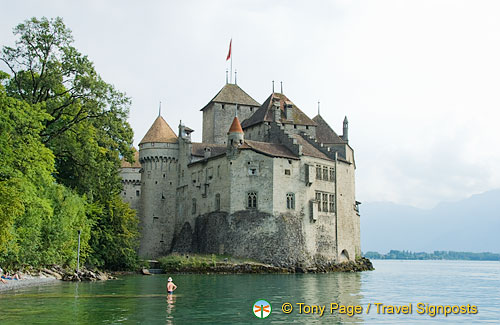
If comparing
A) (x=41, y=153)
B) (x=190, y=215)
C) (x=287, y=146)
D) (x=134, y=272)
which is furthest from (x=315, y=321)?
(x=190, y=215)

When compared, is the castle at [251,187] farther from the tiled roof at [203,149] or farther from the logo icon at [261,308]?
the logo icon at [261,308]

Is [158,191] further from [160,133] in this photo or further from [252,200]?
[252,200]

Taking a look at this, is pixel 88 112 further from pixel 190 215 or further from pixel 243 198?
pixel 190 215

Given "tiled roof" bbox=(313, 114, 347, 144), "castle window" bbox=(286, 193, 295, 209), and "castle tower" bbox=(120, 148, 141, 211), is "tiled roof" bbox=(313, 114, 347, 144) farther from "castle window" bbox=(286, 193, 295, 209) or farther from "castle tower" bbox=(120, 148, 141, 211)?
"castle tower" bbox=(120, 148, 141, 211)

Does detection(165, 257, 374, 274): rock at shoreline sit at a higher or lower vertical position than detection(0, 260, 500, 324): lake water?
higher

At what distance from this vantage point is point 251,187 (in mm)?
61594

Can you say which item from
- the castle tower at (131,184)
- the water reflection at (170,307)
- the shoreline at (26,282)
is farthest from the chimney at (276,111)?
the water reflection at (170,307)

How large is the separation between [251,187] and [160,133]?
18.8 meters

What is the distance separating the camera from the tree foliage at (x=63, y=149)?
34250 mm

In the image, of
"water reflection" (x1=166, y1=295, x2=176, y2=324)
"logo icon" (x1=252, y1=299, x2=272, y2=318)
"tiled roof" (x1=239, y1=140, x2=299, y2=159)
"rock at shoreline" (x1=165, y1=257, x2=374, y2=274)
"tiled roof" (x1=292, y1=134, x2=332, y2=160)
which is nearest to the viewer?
"water reflection" (x1=166, y1=295, x2=176, y2=324)

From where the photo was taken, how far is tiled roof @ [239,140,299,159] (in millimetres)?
61688

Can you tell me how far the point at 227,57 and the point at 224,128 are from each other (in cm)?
954

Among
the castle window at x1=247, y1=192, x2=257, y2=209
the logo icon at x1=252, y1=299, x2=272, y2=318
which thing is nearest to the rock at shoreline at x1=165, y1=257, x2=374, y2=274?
the castle window at x1=247, y1=192, x2=257, y2=209

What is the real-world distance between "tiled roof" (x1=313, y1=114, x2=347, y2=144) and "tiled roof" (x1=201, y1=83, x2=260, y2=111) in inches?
404
